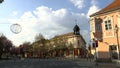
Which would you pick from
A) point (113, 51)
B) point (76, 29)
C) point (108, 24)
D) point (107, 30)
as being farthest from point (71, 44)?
point (113, 51)

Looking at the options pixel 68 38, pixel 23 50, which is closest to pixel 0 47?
pixel 68 38

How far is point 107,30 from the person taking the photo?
46000 millimetres

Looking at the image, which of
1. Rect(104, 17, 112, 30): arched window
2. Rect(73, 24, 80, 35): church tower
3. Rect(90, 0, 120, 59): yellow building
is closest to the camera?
Rect(90, 0, 120, 59): yellow building

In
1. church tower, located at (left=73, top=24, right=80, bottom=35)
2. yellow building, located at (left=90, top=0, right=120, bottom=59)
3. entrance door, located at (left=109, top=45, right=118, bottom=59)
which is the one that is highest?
church tower, located at (left=73, top=24, right=80, bottom=35)

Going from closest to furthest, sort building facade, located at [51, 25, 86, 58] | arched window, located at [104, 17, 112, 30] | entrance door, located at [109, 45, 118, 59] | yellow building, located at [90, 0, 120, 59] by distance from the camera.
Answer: yellow building, located at [90, 0, 120, 59] < entrance door, located at [109, 45, 118, 59] < arched window, located at [104, 17, 112, 30] < building facade, located at [51, 25, 86, 58]

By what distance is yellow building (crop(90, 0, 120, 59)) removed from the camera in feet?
145

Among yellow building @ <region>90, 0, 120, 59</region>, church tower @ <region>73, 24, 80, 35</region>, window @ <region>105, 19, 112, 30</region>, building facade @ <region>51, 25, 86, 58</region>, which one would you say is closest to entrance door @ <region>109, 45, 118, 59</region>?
yellow building @ <region>90, 0, 120, 59</region>

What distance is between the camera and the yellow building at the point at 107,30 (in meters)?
44.3

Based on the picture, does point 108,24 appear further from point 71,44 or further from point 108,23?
point 71,44

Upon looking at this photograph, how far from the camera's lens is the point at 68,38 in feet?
404

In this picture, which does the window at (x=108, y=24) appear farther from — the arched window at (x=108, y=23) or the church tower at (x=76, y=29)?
the church tower at (x=76, y=29)

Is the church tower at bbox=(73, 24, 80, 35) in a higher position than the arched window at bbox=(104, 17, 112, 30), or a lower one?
higher

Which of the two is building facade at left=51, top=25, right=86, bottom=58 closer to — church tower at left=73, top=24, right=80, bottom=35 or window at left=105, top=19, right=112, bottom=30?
church tower at left=73, top=24, right=80, bottom=35

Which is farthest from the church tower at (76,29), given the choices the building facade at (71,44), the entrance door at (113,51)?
the entrance door at (113,51)
